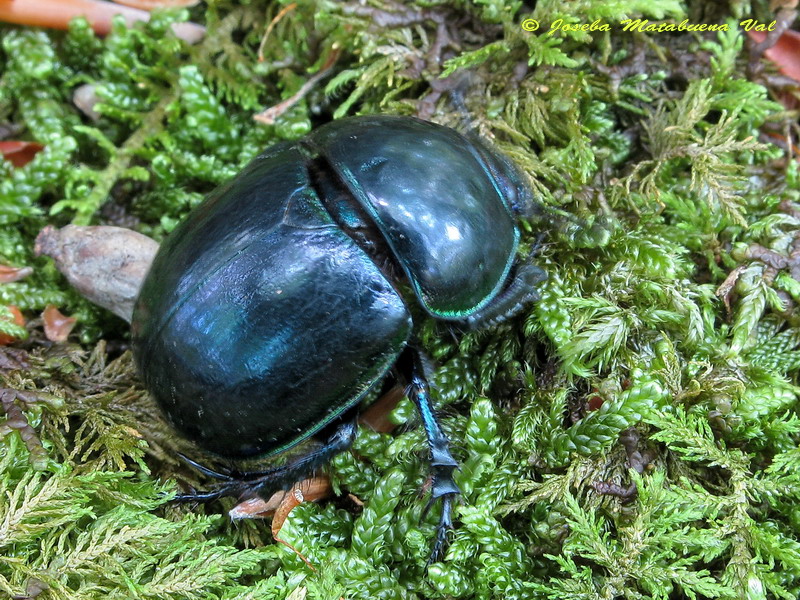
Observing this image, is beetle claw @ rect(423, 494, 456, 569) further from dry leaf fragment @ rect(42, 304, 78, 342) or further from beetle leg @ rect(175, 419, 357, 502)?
dry leaf fragment @ rect(42, 304, 78, 342)

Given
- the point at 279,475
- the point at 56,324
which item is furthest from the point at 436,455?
the point at 56,324

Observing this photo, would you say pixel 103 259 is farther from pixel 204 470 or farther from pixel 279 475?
pixel 279 475

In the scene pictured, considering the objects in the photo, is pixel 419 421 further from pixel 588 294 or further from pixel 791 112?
pixel 791 112

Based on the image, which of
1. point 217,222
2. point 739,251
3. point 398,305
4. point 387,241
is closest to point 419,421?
A: point 398,305

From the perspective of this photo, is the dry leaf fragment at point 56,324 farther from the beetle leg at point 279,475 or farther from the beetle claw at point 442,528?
the beetle claw at point 442,528

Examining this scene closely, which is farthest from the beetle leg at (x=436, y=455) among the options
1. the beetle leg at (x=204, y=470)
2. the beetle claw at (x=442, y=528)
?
the beetle leg at (x=204, y=470)

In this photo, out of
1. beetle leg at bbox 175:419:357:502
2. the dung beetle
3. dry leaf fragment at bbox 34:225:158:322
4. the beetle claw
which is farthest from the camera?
dry leaf fragment at bbox 34:225:158:322

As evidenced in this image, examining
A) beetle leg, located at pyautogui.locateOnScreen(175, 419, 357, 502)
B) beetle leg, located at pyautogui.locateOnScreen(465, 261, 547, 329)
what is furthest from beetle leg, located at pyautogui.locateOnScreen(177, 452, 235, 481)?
beetle leg, located at pyautogui.locateOnScreen(465, 261, 547, 329)
